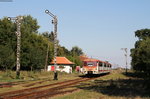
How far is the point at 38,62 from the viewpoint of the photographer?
5459 cm

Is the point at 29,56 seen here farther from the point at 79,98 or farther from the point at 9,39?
the point at 79,98

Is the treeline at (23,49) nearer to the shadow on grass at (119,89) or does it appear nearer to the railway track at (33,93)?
the shadow on grass at (119,89)

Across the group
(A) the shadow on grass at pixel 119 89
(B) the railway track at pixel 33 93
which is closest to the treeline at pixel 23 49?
(A) the shadow on grass at pixel 119 89

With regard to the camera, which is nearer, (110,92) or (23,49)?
(110,92)

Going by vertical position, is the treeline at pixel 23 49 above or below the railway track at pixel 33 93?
above

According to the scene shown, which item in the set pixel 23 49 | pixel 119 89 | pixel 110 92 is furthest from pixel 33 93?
pixel 23 49

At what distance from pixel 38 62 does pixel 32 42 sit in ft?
Answer: 47.8

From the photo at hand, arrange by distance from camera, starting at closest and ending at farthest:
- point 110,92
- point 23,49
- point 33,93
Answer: point 33,93 → point 110,92 → point 23,49

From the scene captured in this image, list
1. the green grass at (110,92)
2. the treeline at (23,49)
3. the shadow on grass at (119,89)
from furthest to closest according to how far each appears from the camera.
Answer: the treeline at (23,49)
the shadow on grass at (119,89)
the green grass at (110,92)

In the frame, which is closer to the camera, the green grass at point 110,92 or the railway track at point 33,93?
the railway track at point 33,93

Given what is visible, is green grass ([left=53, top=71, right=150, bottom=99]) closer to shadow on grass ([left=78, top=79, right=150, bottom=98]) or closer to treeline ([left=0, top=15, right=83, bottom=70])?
shadow on grass ([left=78, top=79, right=150, bottom=98])

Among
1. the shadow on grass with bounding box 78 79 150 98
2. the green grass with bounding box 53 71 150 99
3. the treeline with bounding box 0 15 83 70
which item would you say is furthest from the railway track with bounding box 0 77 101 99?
the treeline with bounding box 0 15 83 70

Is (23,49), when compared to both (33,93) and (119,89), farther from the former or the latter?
(33,93)

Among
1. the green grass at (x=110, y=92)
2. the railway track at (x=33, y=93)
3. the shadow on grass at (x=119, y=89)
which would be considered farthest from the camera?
the shadow on grass at (x=119, y=89)
